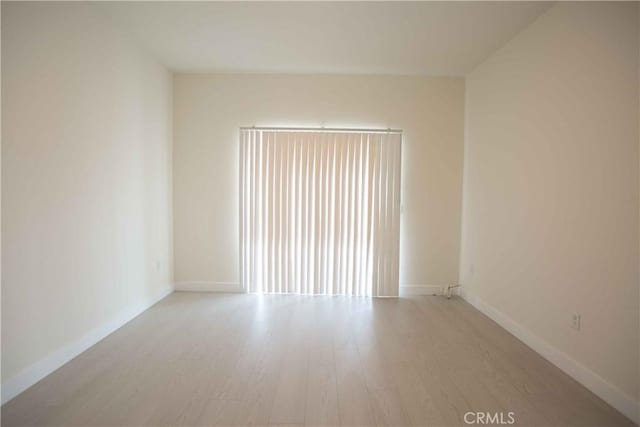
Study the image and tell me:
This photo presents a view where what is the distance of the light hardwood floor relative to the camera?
189 cm

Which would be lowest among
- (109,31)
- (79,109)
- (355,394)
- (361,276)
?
(355,394)

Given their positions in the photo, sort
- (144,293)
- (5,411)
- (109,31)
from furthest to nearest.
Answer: (144,293) → (109,31) → (5,411)

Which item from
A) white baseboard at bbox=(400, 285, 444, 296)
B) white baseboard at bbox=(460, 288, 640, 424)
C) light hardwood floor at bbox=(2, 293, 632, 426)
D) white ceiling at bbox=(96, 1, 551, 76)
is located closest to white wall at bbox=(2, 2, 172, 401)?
light hardwood floor at bbox=(2, 293, 632, 426)

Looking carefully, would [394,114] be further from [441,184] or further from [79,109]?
[79,109]

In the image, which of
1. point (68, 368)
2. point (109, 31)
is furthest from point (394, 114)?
point (68, 368)

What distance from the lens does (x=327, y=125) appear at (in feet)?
13.4

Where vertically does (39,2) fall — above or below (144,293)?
above

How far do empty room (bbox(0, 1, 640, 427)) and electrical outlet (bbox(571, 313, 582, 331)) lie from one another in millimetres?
30

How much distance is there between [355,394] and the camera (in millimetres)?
2088

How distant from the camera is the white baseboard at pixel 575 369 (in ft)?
6.30

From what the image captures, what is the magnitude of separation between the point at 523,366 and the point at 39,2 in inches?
158

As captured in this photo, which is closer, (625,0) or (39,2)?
(625,0)

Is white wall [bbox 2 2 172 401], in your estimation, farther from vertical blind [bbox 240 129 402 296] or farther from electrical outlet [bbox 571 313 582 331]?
electrical outlet [bbox 571 313 582 331]

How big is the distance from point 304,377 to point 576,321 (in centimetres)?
185
